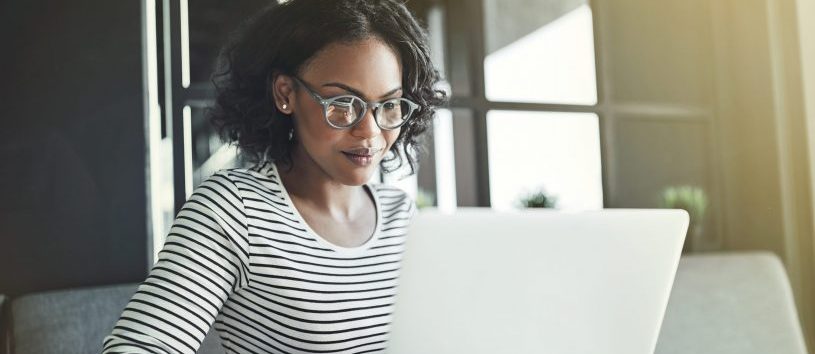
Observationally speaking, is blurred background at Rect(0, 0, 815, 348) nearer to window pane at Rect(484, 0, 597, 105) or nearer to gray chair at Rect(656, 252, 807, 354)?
window pane at Rect(484, 0, 597, 105)

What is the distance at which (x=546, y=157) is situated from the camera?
2289 mm

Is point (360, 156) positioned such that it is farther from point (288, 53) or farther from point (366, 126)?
point (288, 53)

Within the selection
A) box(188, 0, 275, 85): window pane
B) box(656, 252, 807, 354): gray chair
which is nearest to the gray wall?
box(188, 0, 275, 85): window pane

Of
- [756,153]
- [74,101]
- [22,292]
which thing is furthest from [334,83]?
[756,153]

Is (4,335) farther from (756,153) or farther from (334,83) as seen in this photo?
(756,153)

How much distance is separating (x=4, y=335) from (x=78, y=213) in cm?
30

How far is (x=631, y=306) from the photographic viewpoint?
2.23 feet

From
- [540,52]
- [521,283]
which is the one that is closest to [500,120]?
[540,52]

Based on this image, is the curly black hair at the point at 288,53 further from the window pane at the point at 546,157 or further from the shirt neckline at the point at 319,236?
the window pane at the point at 546,157

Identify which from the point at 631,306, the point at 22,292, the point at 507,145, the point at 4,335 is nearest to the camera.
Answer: the point at 631,306

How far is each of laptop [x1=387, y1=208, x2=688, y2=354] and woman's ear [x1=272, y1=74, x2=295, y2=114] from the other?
64cm

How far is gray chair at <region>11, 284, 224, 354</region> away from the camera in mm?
1239

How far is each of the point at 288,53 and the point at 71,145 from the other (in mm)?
580

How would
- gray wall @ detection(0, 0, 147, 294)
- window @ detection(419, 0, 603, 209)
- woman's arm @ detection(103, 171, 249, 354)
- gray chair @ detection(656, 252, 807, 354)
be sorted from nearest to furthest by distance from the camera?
woman's arm @ detection(103, 171, 249, 354), gray wall @ detection(0, 0, 147, 294), gray chair @ detection(656, 252, 807, 354), window @ detection(419, 0, 603, 209)
